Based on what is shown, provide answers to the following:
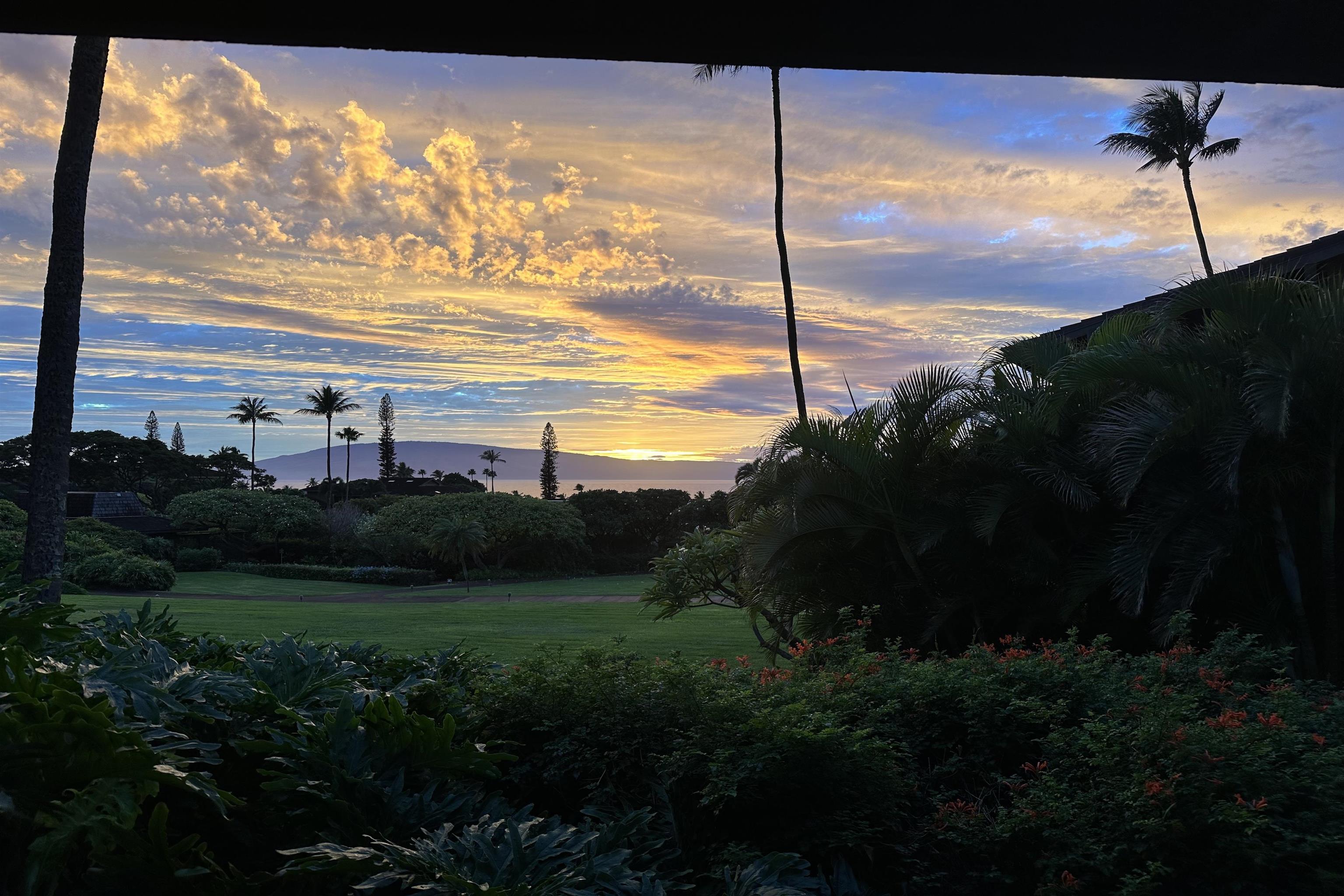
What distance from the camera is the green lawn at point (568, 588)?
3516 cm

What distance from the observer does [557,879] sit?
293cm

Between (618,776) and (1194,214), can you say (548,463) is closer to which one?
(1194,214)

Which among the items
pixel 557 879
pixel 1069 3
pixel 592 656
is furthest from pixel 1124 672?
pixel 1069 3

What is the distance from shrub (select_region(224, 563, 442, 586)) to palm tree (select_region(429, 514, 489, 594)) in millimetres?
1342

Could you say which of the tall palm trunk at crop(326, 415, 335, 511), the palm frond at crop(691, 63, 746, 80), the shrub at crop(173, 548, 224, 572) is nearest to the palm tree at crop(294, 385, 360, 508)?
the tall palm trunk at crop(326, 415, 335, 511)

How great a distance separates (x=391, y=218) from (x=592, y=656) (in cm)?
850

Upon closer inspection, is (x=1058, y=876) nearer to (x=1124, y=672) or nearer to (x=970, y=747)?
(x=970, y=747)

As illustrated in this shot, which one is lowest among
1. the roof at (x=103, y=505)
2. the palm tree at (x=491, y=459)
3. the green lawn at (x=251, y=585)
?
the green lawn at (x=251, y=585)

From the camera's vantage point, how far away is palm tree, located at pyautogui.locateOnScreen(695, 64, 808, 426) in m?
17.2

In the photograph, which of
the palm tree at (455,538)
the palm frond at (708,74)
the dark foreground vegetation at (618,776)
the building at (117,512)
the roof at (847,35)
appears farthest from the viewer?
the building at (117,512)

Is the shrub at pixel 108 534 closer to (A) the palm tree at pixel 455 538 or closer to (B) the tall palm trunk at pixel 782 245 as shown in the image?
(A) the palm tree at pixel 455 538

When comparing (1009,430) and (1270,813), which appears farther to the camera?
(1009,430)

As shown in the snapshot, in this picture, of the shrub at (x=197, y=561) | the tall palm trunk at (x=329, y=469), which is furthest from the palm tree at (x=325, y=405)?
the shrub at (x=197, y=561)

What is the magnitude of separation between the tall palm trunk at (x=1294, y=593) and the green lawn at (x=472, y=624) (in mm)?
7486
